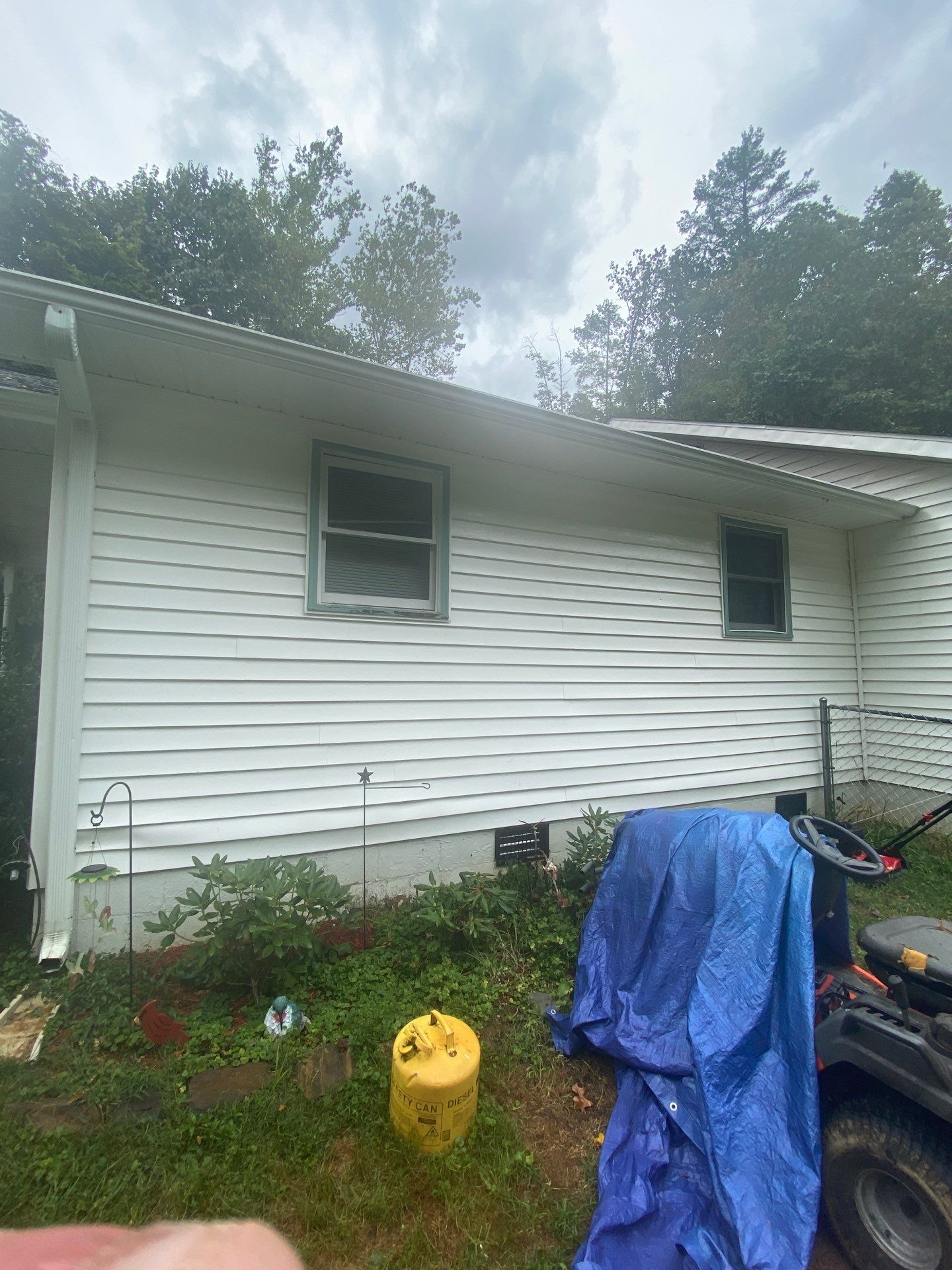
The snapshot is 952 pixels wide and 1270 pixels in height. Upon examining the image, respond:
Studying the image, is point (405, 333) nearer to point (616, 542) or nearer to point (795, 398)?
point (795, 398)

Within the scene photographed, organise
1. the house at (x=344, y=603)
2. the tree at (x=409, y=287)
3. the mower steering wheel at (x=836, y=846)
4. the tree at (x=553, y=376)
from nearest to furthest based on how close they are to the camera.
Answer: the mower steering wheel at (x=836, y=846) → the house at (x=344, y=603) → the tree at (x=409, y=287) → the tree at (x=553, y=376)

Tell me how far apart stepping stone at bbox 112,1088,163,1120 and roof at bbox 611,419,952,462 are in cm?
505

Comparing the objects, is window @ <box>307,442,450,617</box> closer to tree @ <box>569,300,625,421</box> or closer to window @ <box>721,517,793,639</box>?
window @ <box>721,517,793,639</box>

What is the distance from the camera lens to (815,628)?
614cm

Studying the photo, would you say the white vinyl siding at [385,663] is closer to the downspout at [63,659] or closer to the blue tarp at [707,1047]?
the downspout at [63,659]

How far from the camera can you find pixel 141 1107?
6.88 ft

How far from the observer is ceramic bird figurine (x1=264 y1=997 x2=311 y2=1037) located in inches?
98.1

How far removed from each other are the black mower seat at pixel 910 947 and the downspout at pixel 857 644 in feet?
16.9

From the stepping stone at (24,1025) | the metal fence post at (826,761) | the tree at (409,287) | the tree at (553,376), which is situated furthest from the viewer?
the tree at (553,376)

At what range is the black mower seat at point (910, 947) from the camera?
5.50 feet

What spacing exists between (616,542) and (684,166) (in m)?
29.8

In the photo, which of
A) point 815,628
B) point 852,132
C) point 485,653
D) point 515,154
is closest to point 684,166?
point 852,132

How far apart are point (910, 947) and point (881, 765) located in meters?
5.42

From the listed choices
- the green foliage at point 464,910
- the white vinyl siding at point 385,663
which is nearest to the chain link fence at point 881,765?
the white vinyl siding at point 385,663
